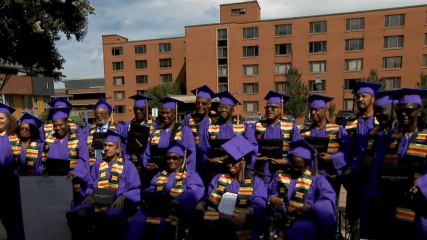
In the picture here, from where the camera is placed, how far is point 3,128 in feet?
15.1

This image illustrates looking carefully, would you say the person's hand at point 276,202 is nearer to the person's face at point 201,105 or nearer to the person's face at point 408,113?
the person's face at point 408,113

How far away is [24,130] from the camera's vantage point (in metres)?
4.66

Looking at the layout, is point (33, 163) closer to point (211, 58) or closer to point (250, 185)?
point (250, 185)

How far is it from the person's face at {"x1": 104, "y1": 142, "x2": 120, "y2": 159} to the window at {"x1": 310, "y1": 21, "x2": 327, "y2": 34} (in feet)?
112

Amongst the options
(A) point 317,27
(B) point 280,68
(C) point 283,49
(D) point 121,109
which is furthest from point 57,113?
(D) point 121,109

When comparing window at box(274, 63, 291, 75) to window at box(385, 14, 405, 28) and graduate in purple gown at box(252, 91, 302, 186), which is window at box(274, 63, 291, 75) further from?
graduate in purple gown at box(252, 91, 302, 186)

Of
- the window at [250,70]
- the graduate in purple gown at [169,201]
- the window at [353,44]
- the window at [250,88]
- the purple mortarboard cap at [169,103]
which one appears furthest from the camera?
the window at [250,88]

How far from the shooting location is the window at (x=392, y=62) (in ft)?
105

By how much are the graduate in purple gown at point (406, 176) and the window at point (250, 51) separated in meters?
33.9

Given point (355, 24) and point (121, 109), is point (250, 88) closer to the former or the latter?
point (355, 24)

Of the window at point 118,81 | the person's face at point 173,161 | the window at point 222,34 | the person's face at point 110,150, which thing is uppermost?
the window at point 222,34

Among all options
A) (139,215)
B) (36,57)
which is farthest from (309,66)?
(139,215)

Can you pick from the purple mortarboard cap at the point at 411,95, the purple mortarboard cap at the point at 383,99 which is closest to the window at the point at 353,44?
the purple mortarboard cap at the point at 383,99

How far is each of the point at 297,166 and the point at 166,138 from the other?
2179 mm
